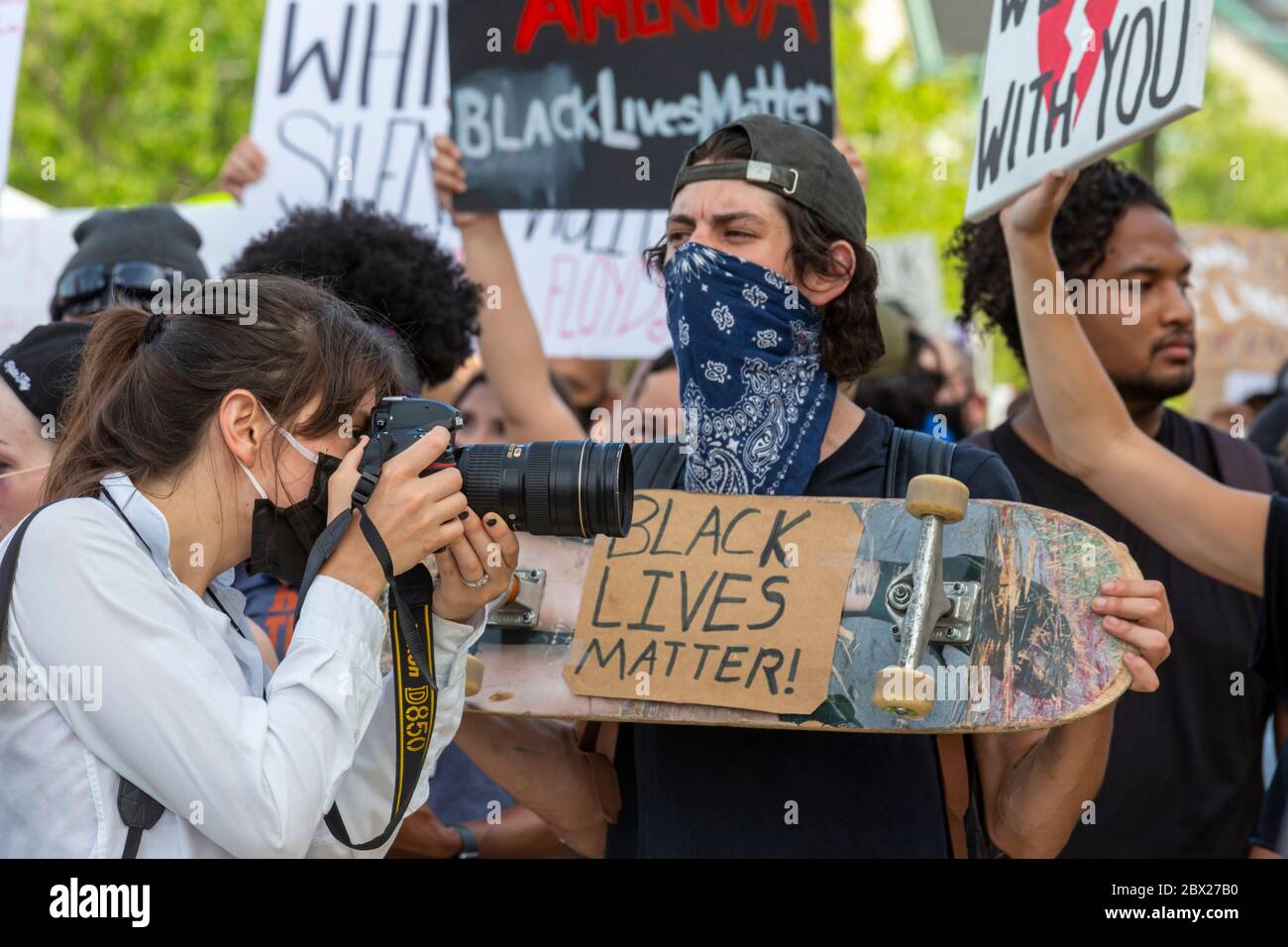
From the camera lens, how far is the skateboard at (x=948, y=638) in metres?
2.11

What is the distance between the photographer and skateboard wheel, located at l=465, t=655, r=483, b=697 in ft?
7.78

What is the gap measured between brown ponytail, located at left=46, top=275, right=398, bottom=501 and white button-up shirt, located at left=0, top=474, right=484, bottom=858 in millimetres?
131

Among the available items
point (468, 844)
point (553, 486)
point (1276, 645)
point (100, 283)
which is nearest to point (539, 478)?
point (553, 486)

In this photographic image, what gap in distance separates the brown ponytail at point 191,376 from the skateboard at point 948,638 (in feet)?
1.82

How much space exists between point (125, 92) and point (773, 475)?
11.3 meters

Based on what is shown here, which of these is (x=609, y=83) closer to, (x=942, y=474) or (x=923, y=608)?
(x=942, y=474)

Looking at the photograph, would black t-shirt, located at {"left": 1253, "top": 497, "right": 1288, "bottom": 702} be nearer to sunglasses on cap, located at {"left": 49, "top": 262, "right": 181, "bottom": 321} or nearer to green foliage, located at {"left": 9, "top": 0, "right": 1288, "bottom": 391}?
sunglasses on cap, located at {"left": 49, "top": 262, "right": 181, "bottom": 321}

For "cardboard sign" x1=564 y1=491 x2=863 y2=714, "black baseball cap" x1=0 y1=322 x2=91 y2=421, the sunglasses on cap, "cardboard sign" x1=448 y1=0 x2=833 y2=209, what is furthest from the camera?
"cardboard sign" x1=448 y1=0 x2=833 y2=209

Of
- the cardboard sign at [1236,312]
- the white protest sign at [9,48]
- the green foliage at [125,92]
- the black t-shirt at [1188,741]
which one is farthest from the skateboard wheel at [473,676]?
the green foliage at [125,92]

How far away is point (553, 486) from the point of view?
6.89 ft

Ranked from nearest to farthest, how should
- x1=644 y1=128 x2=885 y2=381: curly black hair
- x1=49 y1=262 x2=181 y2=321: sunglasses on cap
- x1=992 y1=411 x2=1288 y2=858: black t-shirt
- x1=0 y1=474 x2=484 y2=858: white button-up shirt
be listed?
x1=0 y1=474 x2=484 y2=858: white button-up shirt, x1=644 y1=128 x2=885 y2=381: curly black hair, x1=992 y1=411 x2=1288 y2=858: black t-shirt, x1=49 y1=262 x2=181 y2=321: sunglasses on cap

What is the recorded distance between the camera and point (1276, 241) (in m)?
7.22

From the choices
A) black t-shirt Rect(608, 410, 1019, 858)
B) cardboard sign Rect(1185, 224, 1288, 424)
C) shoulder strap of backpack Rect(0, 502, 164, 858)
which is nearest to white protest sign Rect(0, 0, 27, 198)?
shoulder strap of backpack Rect(0, 502, 164, 858)
